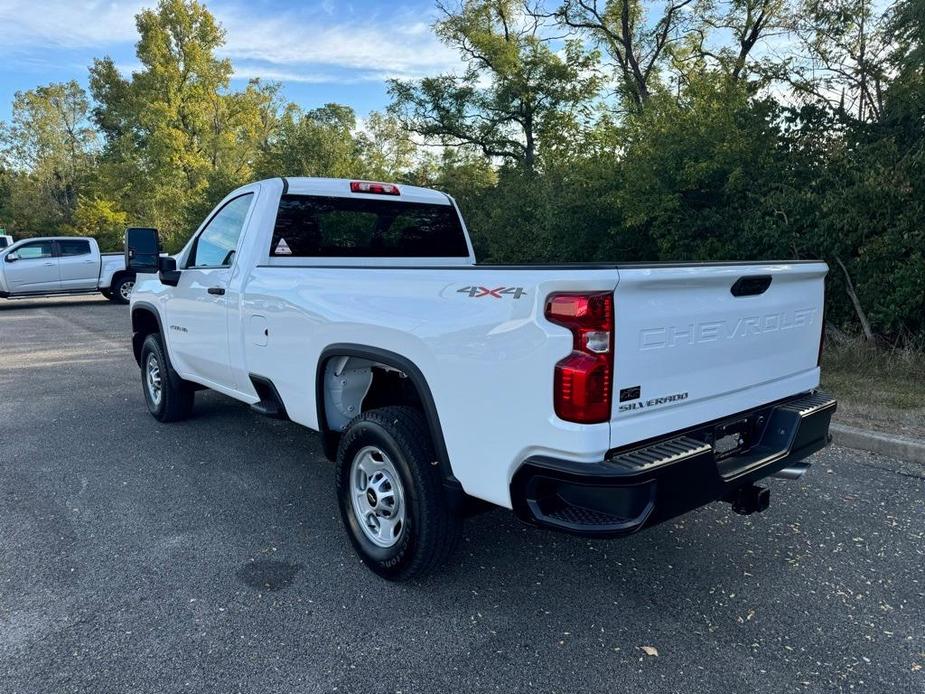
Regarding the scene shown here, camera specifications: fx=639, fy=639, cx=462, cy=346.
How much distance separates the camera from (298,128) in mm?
19812

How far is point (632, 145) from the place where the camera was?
391 inches

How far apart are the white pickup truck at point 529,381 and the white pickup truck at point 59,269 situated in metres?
16.1

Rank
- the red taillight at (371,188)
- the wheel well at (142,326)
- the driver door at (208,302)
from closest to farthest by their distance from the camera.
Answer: the driver door at (208,302), the red taillight at (371,188), the wheel well at (142,326)

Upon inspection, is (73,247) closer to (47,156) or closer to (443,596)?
(443,596)

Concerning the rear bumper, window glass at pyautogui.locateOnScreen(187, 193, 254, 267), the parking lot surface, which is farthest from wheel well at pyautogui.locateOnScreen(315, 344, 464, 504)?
window glass at pyautogui.locateOnScreen(187, 193, 254, 267)

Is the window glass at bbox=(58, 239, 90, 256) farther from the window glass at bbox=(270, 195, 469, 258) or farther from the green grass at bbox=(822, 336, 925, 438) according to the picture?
the green grass at bbox=(822, 336, 925, 438)

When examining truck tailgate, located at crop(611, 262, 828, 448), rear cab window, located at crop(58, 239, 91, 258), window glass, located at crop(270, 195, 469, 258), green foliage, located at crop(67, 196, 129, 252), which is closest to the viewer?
truck tailgate, located at crop(611, 262, 828, 448)

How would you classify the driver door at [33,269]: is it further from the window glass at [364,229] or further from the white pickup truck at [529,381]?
the window glass at [364,229]

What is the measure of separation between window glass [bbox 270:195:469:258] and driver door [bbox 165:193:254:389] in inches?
14.3

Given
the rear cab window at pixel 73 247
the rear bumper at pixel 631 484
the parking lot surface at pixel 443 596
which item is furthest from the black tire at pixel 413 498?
the rear cab window at pixel 73 247

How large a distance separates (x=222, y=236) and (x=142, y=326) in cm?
213

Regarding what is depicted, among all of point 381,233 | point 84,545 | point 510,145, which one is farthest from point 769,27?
point 84,545

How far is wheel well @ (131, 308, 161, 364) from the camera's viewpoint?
6.14 m

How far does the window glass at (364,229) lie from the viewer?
441 cm
